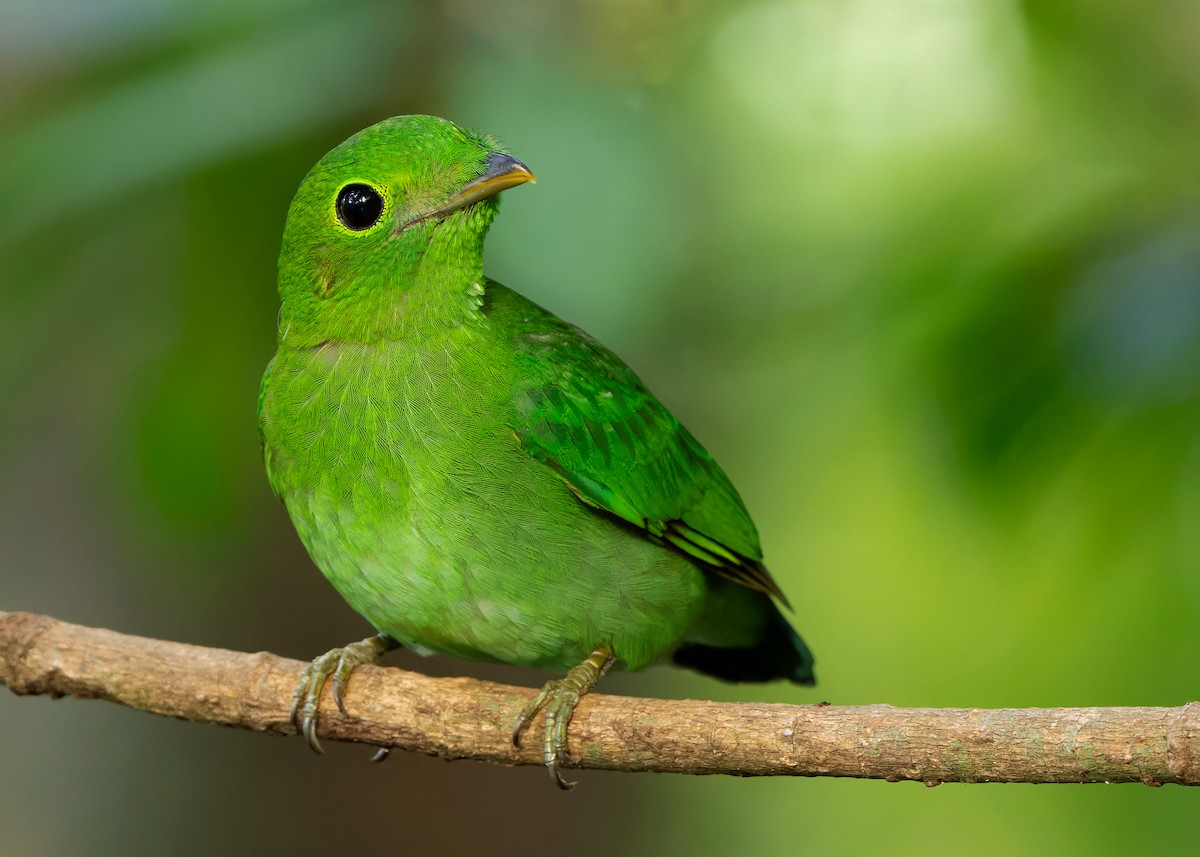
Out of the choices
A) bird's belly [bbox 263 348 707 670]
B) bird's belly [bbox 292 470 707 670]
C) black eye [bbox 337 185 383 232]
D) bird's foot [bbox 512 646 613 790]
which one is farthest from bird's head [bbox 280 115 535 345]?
bird's foot [bbox 512 646 613 790]

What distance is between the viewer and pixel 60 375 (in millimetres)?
4918

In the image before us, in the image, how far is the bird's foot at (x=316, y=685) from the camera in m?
3.54

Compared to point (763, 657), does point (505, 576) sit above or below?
above

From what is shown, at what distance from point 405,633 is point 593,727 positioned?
650 mm

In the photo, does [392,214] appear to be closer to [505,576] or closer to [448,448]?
[448,448]

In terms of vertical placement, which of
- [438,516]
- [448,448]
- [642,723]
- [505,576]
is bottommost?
[642,723]

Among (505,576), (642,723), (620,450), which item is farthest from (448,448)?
(642,723)

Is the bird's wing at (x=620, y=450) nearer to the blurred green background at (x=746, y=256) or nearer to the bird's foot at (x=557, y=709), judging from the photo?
the blurred green background at (x=746, y=256)

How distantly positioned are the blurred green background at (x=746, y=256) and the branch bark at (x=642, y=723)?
0.52 meters

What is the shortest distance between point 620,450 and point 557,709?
0.79 meters

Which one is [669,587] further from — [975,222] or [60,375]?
[60,375]

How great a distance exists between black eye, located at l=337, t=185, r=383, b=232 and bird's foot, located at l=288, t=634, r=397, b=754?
3.93 feet

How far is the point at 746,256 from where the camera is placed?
4621 mm

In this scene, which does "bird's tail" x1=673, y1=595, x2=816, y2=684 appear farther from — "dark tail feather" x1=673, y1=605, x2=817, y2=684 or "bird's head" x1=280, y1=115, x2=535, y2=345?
"bird's head" x1=280, y1=115, x2=535, y2=345
